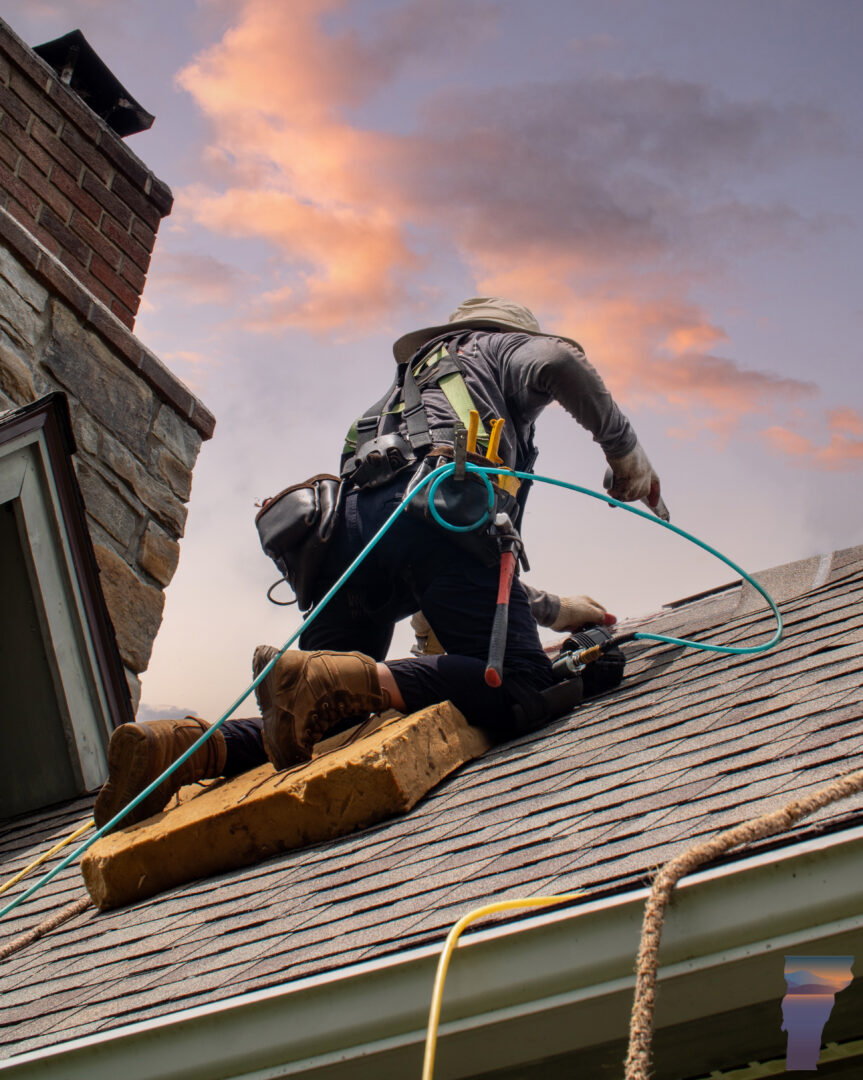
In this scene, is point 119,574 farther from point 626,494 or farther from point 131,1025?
point 131,1025

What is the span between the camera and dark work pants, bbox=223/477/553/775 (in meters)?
3.05

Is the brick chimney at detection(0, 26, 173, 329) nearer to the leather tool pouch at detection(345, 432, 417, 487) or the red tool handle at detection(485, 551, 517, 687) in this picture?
the leather tool pouch at detection(345, 432, 417, 487)

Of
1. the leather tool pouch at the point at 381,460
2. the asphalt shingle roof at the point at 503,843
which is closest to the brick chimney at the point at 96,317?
the leather tool pouch at the point at 381,460

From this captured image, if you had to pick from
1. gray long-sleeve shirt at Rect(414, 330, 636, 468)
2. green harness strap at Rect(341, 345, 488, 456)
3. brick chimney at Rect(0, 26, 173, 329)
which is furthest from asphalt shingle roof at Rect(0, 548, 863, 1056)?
brick chimney at Rect(0, 26, 173, 329)

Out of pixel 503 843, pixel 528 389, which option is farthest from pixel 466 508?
pixel 503 843

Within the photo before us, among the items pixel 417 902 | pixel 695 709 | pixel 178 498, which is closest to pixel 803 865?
pixel 417 902

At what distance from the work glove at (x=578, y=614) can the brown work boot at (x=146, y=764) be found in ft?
5.52

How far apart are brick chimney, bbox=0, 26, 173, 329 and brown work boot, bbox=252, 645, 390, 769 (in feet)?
10.9

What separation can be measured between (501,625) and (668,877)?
1.47 meters

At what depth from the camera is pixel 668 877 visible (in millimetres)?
1594

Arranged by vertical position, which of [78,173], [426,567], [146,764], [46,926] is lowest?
[46,926]

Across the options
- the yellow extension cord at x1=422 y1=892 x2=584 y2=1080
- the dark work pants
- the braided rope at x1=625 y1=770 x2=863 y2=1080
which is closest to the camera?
the braided rope at x1=625 y1=770 x2=863 y2=1080

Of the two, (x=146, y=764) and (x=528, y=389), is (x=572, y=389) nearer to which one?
(x=528, y=389)

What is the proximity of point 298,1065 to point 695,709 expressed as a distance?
142 centimetres
